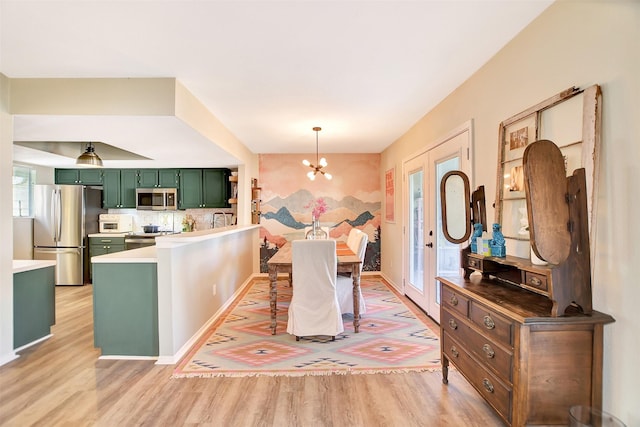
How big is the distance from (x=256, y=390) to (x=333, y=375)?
0.59m

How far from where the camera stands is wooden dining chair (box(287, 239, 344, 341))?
3.12m

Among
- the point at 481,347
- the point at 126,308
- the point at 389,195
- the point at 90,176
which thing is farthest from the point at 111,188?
the point at 481,347

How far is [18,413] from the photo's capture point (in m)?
2.09

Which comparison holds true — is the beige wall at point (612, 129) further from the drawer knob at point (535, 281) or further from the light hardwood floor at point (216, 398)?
the light hardwood floor at point (216, 398)

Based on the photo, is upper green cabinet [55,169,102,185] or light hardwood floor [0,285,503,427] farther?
upper green cabinet [55,169,102,185]

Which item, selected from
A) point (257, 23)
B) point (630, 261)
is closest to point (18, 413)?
point (257, 23)

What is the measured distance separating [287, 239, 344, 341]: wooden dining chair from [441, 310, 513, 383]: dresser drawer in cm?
113

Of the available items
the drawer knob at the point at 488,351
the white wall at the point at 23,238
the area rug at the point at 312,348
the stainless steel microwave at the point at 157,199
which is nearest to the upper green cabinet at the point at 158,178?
the stainless steel microwave at the point at 157,199

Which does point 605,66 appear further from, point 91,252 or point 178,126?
point 91,252

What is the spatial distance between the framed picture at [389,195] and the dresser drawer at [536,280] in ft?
12.3

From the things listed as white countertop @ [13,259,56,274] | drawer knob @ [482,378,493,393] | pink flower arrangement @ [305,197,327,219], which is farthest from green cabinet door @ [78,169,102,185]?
drawer knob @ [482,378,493,393]

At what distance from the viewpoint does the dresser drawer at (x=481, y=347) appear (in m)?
1.59

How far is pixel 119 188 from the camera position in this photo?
615cm

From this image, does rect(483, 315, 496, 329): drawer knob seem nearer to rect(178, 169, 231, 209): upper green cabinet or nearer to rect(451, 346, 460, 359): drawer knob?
rect(451, 346, 460, 359): drawer knob
